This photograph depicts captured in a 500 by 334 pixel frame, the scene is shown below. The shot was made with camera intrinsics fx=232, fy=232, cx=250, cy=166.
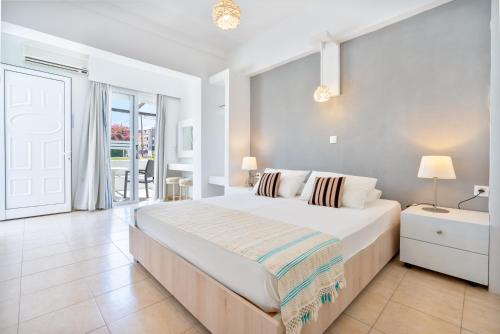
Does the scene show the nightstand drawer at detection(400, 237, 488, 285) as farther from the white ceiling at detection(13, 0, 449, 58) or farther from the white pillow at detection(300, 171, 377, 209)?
the white ceiling at detection(13, 0, 449, 58)

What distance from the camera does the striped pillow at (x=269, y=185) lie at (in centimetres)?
300

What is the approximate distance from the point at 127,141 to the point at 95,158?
0.85m

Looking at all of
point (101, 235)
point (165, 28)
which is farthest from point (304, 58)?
point (101, 235)

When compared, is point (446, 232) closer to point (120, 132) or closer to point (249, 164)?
point (249, 164)

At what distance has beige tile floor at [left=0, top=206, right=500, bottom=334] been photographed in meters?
1.45

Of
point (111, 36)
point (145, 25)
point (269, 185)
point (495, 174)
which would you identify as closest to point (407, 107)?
point (495, 174)

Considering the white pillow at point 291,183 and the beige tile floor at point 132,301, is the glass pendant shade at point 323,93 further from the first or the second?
the beige tile floor at point 132,301

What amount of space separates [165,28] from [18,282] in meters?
3.67

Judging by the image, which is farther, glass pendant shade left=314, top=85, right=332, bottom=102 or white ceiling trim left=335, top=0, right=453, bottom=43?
glass pendant shade left=314, top=85, right=332, bottom=102

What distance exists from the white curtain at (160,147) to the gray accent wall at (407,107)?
10.6 feet

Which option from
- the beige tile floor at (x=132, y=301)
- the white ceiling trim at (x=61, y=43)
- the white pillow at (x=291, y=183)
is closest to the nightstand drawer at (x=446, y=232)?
the beige tile floor at (x=132, y=301)

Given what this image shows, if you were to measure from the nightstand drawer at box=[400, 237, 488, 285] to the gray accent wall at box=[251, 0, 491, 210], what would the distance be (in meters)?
0.62

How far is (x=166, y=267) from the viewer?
1.75 m

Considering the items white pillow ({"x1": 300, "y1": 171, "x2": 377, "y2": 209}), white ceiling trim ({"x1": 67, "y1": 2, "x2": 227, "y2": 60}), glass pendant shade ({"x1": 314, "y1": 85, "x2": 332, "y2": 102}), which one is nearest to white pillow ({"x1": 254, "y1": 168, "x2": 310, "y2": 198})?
white pillow ({"x1": 300, "y1": 171, "x2": 377, "y2": 209})
